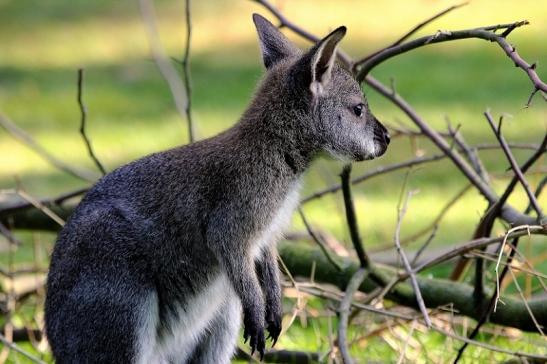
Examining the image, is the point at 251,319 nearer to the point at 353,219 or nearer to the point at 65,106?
the point at 353,219

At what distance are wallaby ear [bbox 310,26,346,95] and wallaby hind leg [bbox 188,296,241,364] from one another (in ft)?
2.92

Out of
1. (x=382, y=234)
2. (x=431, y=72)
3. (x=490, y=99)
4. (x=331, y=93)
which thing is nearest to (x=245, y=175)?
(x=331, y=93)

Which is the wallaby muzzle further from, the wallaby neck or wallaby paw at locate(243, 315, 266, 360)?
wallaby paw at locate(243, 315, 266, 360)

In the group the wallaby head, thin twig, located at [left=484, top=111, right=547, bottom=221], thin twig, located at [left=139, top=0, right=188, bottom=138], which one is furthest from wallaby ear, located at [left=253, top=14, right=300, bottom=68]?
thin twig, located at [left=139, top=0, right=188, bottom=138]

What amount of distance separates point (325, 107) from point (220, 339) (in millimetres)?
996

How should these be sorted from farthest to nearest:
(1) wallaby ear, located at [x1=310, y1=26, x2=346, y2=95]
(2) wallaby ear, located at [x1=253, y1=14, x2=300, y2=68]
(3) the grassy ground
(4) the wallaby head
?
(3) the grassy ground, (2) wallaby ear, located at [x1=253, y1=14, x2=300, y2=68], (4) the wallaby head, (1) wallaby ear, located at [x1=310, y1=26, x2=346, y2=95]

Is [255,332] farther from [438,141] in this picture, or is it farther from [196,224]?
[438,141]

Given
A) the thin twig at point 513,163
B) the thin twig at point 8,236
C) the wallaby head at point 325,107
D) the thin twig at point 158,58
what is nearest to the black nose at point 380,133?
the wallaby head at point 325,107

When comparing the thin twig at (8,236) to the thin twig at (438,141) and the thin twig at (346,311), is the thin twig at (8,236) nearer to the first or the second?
the thin twig at (346,311)

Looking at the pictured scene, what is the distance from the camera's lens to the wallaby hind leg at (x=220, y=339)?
4.61m

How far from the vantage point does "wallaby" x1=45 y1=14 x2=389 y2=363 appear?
13.6 feet

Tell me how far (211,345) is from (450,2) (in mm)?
7261

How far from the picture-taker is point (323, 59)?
4195mm

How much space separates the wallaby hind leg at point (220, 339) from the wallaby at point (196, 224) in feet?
0.65
